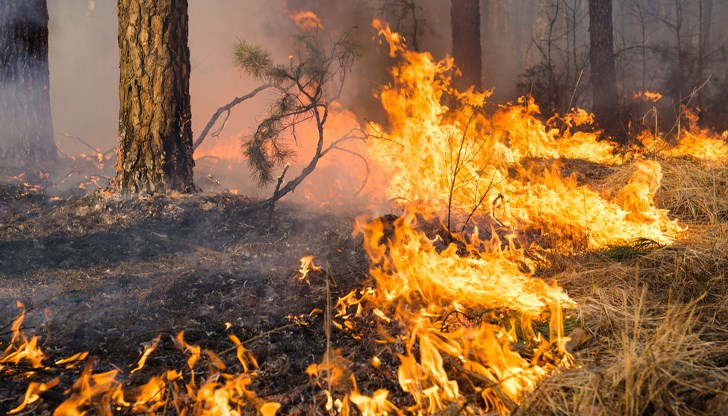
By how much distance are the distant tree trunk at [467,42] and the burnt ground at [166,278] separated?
471 cm

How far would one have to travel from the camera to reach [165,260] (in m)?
4.32

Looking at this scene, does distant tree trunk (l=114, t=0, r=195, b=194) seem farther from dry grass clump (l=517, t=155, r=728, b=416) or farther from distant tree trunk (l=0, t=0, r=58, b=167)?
dry grass clump (l=517, t=155, r=728, b=416)

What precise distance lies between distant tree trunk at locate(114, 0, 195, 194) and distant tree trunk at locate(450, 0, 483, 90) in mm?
5163

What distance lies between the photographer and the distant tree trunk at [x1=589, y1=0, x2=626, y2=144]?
10.1m

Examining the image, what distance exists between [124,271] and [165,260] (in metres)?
0.33

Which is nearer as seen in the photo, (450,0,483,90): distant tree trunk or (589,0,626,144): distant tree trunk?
(450,0,483,90): distant tree trunk

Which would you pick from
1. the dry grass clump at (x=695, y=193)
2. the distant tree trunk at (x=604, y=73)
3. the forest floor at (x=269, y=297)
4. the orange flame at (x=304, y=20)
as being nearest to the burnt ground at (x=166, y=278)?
the forest floor at (x=269, y=297)

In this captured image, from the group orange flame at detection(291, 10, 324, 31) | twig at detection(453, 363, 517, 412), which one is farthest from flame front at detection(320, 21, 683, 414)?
orange flame at detection(291, 10, 324, 31)

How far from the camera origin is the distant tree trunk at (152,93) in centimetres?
516

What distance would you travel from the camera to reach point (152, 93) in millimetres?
5199

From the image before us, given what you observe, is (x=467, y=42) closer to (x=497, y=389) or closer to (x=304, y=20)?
(x=304, y=20)

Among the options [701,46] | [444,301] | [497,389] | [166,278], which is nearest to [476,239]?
[444,301]

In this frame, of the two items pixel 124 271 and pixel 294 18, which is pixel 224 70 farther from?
pixel 124 271

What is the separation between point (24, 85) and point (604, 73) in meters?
9.14
